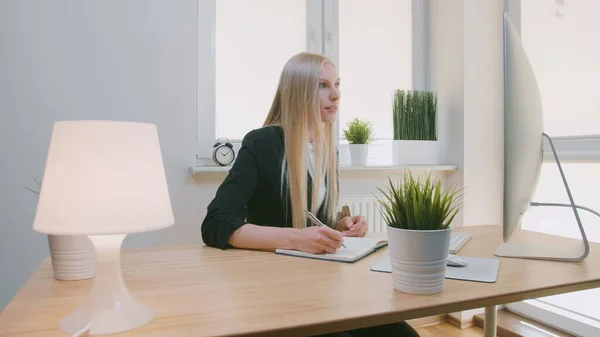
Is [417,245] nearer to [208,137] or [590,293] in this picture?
[208,137]

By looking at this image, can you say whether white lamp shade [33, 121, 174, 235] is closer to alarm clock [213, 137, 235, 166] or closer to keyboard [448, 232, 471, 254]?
keyboard [448, 232, 471, 254]

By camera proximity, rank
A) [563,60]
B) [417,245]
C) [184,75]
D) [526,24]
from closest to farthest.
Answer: [417,245]
[184,75]
[563,60]
[526,24]

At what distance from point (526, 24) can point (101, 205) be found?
8.49ft

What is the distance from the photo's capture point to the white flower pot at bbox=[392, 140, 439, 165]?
97.3 inches

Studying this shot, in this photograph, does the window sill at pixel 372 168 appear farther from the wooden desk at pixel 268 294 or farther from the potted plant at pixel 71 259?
the potted plant at pixel 71 259

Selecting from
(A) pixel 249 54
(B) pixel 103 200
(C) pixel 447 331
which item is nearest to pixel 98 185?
(B) pixel 103 200

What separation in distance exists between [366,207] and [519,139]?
154 cm

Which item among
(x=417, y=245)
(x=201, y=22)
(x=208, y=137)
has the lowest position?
(x=417, y=245)

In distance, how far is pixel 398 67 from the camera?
9.01 ft

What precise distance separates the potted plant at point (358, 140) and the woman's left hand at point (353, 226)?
0.98 m

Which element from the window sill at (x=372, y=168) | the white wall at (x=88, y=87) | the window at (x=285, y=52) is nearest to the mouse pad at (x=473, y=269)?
the window sill at (x=372, y=168)

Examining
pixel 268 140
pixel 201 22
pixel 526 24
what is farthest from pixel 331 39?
pixel 268 140

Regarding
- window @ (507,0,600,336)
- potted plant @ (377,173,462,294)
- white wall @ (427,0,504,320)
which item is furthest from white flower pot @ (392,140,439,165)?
potted plant @ (377,173,462,294)

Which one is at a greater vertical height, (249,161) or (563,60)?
(563,60)
